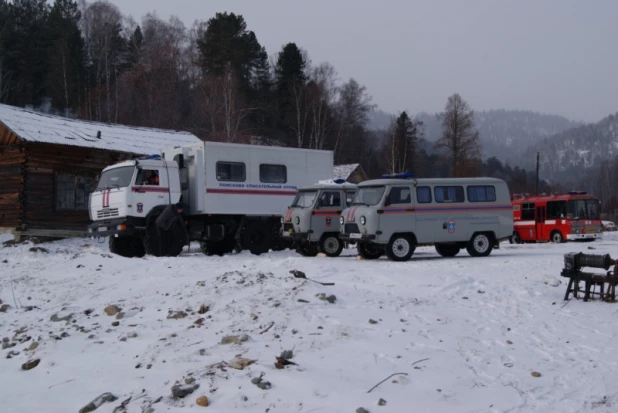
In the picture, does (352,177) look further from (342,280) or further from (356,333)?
(356,333)

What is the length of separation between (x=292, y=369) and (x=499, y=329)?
348 centimetres

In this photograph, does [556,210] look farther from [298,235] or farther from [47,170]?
[47,170]

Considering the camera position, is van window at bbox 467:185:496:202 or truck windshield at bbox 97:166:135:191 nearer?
truck windshield at bbox 97:166:135:191

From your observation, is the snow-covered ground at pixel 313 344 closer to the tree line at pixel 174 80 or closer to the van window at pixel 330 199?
the van window at pixel 330 199

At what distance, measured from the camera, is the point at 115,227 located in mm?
17312

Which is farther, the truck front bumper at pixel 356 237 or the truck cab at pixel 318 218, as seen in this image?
the truck cab at pixel 318 218

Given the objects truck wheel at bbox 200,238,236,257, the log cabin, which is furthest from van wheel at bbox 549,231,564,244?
the log cabin

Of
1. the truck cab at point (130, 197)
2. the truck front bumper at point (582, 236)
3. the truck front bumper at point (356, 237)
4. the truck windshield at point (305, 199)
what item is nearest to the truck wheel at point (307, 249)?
the truck windshield at point (305, 199)

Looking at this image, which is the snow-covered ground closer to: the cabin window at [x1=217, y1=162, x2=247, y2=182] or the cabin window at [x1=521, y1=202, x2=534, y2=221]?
the cabin window at [x1=217, y1=162, x2=247, y2=182]

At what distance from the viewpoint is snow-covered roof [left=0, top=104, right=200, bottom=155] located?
24.6m

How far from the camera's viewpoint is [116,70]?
57.2 metres

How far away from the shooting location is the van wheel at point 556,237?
99.1 feet

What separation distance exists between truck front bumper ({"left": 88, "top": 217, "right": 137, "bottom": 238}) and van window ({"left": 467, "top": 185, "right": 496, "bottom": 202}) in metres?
10.2

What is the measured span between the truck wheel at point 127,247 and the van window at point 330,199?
608 centimetres
